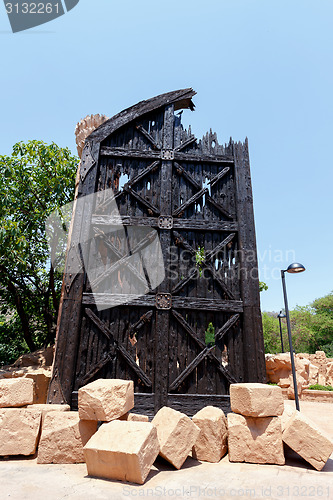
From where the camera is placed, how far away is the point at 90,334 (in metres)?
6.54

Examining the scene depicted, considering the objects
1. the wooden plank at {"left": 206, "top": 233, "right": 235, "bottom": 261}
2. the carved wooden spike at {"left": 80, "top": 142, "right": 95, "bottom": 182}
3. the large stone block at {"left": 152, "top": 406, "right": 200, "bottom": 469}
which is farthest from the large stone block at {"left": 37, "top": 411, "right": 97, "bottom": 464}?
the carved wooden spike at {"left": 80, "top": 142, "right": 95, "bottom": 182}

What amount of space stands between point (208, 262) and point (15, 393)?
184 inches

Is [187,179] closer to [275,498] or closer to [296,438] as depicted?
[296,438]

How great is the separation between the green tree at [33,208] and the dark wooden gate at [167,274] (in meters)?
4.76

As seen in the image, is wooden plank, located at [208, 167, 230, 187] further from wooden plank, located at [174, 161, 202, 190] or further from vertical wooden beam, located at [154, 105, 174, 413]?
vertical wooden beam, located at [154, 105, 174, 413]

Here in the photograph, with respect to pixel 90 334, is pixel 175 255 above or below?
above

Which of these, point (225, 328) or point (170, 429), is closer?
point (170, 429)

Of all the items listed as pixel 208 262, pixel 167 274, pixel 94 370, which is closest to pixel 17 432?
pixel 94 370

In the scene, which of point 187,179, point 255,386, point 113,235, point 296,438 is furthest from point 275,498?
point 187,179

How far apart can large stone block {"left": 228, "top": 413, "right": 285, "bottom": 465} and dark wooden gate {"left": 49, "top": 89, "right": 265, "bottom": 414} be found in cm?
192

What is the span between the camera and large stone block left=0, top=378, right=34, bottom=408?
452cm

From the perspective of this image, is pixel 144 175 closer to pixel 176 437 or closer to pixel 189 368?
pixel 189 368

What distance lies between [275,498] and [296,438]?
1218 millimetres

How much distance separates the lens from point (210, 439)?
4.44m
